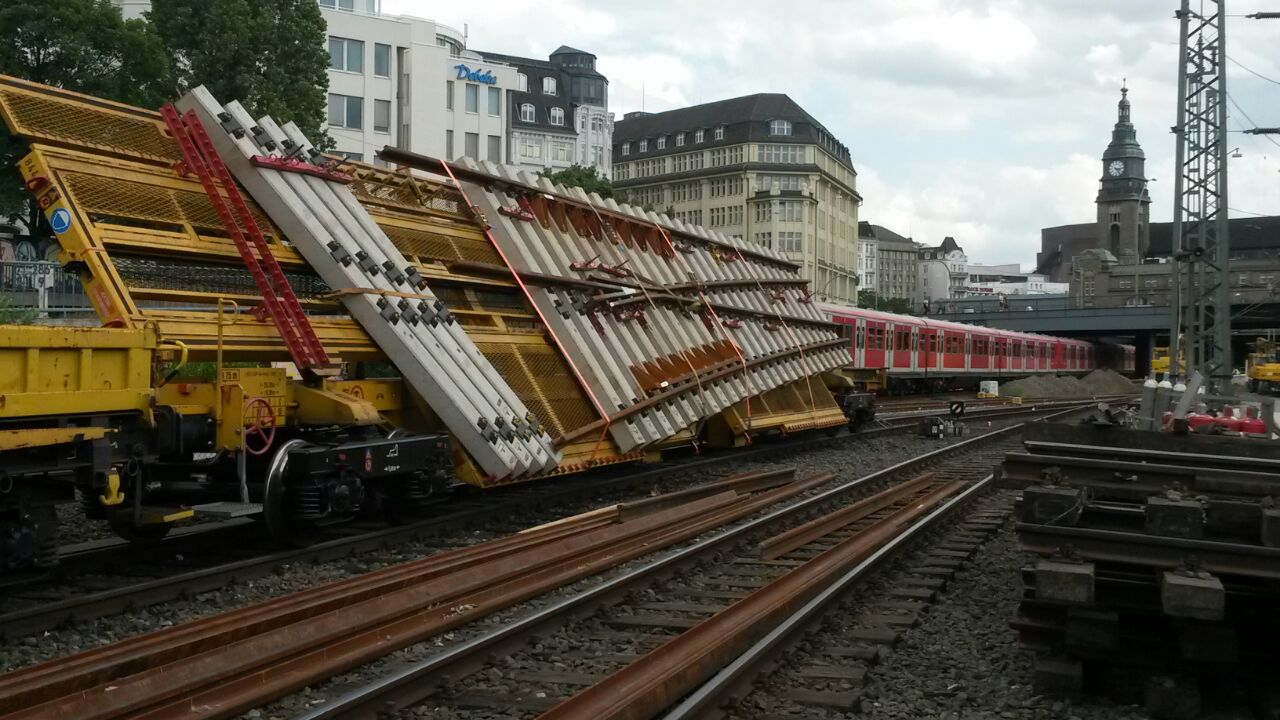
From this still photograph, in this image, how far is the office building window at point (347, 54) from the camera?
159 ft

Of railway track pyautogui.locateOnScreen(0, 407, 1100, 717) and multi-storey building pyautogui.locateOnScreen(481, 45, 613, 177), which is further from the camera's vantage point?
multi-storey building pyautogui.locateOnScreen(481, 45, 613, 177)

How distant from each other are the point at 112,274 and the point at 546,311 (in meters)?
5.81

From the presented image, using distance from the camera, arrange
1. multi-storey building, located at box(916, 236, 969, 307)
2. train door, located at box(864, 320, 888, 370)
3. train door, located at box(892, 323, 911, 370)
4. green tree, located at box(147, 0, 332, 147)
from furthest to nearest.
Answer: multi-storey building, located at box(916, 236, 969, 307), train door, located at box(892, 323, 911, 370), train door, located at box(864, 320, 888, 370), green tree, located at box(147, 0, 332, 147)

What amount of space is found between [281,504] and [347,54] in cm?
4357

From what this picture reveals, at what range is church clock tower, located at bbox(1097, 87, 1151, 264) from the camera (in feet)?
464

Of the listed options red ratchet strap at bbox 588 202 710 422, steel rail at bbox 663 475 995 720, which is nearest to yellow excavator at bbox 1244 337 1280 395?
red ratchet strap at bbox 588 202 710 422

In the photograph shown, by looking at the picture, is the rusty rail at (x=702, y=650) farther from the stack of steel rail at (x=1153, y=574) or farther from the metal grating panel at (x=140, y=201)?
the metal grating panel at (x=140, y=201)

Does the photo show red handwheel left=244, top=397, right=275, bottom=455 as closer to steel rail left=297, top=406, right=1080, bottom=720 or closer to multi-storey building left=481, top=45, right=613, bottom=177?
steel rail left=297, top=406, right=1080, bottom=720

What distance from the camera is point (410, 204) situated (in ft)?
42.6

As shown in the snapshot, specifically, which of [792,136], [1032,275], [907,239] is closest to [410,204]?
[792,136]

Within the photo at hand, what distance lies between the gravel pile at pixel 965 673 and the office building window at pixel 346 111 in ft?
146

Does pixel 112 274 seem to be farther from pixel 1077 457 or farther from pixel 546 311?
pixel 1077 457

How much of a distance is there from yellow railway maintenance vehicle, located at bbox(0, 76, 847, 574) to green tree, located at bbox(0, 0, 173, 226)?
16.6 meters

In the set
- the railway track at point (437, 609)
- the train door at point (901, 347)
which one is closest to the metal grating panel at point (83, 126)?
the railway track at point (437, 609)
